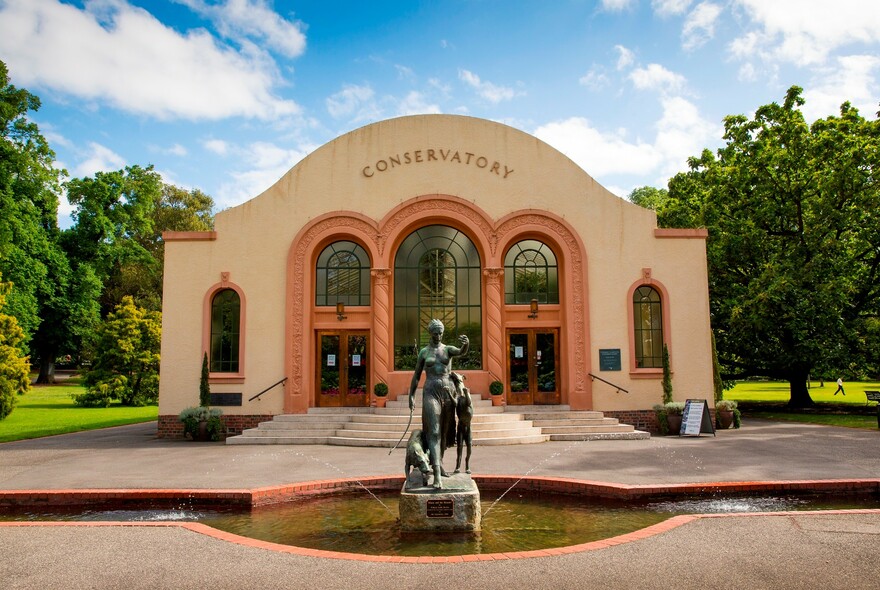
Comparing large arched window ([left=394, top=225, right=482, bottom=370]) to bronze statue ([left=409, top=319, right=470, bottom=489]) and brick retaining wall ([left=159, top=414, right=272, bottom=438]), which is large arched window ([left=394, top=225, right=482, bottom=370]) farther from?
bronze statue ([left=409, top=319, right=470, bottom=489])

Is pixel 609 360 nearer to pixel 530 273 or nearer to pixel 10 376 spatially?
pixel 530 273

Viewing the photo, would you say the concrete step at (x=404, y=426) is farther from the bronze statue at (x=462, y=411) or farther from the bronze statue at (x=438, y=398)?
the bronze statue at (x=438, y=398)

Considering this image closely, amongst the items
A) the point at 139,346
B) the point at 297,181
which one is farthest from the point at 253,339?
the point at 139,346

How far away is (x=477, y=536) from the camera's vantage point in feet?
22.7

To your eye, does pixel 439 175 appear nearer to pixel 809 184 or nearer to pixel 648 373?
pixel 648 373

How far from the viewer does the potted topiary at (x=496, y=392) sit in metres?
17.9

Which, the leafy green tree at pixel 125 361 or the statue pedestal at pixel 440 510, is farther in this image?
the leafy green tree at pixel 125 361

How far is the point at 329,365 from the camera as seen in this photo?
18.9 m

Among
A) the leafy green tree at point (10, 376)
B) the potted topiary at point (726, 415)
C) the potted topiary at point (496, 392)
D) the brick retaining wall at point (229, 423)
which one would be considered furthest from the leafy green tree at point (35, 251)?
the potted topiary at point (726, 415)

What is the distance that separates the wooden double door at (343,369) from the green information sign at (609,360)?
6720 mm

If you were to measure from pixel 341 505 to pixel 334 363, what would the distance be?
10.5 metres

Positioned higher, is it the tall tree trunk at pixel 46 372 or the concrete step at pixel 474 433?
the tall tree trunk at pixel 46 372

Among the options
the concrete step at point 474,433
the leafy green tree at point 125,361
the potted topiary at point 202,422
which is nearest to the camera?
the concrete step at point 474,433

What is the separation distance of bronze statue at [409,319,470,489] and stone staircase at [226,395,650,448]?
23.8 ft
